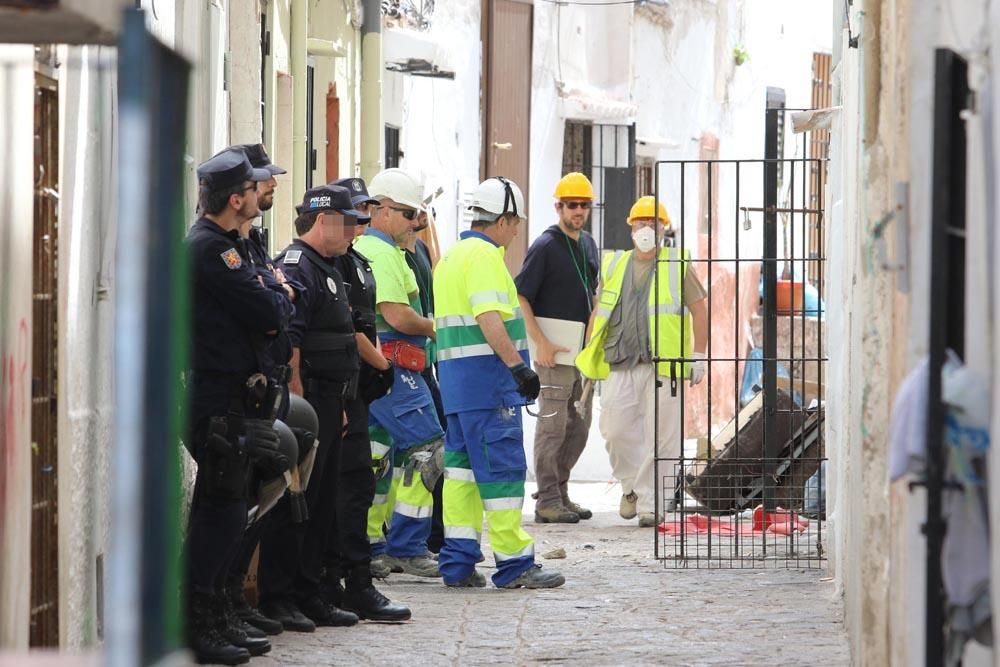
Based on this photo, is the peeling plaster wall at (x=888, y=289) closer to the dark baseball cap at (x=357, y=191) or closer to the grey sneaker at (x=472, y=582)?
the grey sneaker at (x=472, y=582)

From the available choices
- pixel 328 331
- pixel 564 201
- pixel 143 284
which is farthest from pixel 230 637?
pixel 564 201

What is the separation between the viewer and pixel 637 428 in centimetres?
1180

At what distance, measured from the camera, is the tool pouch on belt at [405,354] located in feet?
30.2

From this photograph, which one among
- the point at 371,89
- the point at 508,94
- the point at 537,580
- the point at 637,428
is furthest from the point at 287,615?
the point at 508,94

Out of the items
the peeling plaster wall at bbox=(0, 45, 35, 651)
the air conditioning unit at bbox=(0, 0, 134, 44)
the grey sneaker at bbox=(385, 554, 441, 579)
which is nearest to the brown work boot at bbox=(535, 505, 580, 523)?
the grey sneaker at bbox=(385, 554, 441, 579)

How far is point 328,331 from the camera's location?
25.4 ft

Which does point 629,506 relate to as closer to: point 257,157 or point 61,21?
point 257,157

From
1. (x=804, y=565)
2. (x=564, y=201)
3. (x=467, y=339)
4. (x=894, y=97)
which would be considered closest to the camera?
(x=894, y=97)

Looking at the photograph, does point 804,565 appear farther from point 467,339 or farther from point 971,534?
point 971,534

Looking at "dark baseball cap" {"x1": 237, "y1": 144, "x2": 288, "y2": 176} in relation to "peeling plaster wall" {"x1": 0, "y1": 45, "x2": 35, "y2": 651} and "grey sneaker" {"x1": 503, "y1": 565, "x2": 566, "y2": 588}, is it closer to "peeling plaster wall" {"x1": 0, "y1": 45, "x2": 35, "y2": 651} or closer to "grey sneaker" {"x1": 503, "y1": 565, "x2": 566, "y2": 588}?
"peeling plaster wall" {"x1": 0, "y1": 45, "x2": 35, "y2": 651}

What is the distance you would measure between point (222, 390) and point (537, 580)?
2689mm

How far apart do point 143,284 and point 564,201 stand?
30.2 feet

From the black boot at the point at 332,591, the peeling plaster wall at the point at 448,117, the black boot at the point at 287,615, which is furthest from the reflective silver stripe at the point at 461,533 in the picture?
the peeling plaster wall at the point at 448,117

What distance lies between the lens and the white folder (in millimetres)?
11695
